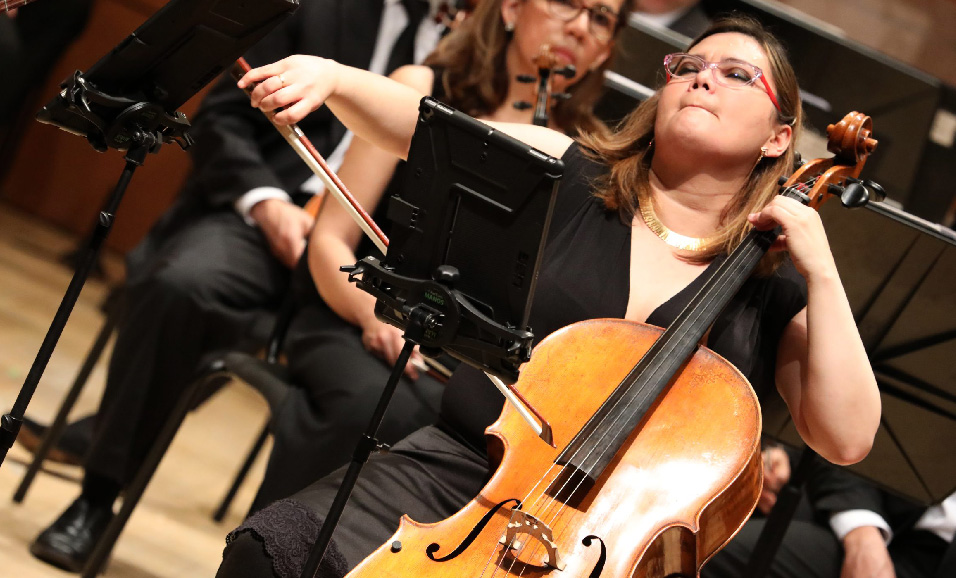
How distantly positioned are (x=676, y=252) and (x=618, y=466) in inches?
17.6

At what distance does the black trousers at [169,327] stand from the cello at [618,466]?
3.29ft

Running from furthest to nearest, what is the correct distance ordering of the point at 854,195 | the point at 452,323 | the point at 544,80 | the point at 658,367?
the point at 544,80 → the point at 854,195 → the point at 658,367 → the point at 452,323

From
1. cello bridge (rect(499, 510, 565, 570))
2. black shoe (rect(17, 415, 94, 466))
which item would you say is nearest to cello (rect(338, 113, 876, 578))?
cello bridge (rect(499, 510, 565, 570))

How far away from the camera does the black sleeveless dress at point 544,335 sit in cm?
130

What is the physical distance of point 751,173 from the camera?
5.34 feet

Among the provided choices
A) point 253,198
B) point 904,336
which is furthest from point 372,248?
point 904,336

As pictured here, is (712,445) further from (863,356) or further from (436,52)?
(436,52)

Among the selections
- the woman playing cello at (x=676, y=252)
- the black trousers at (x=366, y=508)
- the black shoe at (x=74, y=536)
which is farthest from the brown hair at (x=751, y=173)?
the black shoe at (x=74, y=536)

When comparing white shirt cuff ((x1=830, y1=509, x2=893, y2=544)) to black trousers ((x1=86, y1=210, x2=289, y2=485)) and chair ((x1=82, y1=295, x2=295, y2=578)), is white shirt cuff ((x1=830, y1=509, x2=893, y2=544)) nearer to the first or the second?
chair ((x1=82, y1=295, x2=295, y2=578))

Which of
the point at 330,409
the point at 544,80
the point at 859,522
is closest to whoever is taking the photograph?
the point at 330,409

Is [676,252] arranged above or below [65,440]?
above

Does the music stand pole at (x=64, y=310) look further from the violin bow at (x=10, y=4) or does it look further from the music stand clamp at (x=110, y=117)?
the violin bow at (x=10, y=4)

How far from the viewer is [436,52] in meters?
2.19

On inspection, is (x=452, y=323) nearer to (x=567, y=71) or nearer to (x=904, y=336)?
(x=904, y=336)
